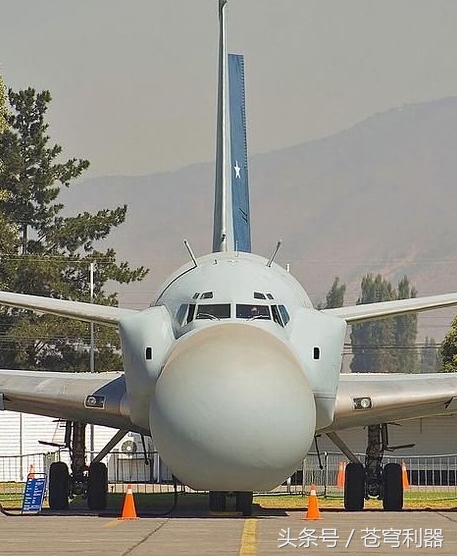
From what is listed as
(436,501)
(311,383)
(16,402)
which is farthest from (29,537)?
(436,501)

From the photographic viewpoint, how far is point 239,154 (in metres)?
38.8

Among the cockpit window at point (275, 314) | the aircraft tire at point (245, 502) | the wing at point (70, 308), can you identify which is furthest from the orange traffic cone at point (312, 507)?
the wing at point (70, 308)

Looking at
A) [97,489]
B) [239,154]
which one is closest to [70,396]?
[97,489]

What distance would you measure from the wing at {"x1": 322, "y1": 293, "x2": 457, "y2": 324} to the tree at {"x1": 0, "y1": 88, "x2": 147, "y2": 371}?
1941 inches

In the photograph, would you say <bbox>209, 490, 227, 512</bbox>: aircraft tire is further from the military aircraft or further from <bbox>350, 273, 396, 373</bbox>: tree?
<bbox>350, 273, 396, 373</bbox>: tree

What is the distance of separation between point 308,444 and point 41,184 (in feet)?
190

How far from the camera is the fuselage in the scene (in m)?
21.0

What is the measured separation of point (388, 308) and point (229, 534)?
854 cm

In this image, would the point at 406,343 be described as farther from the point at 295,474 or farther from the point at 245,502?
the point at 245,502

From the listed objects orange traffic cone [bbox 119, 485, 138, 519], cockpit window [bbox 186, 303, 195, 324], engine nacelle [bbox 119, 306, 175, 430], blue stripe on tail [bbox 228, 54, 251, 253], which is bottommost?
orange traffic cone [bbox 119, 485, 138, 519]

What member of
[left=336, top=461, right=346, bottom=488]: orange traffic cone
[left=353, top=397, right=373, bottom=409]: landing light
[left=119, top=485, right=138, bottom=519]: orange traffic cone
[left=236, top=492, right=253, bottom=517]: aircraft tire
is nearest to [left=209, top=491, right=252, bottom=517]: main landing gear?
[left=236, top=492, right=253, bottom=517]: aircraft tire

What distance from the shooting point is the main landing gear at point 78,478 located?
2712 cm

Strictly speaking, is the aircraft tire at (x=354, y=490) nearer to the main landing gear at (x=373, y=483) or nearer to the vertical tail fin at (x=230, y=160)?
the main landing gear at (x=373, y=483)

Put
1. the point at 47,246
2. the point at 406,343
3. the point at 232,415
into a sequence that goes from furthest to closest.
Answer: the point at 406,343 → the point at 47,246 → the point at 232,415
